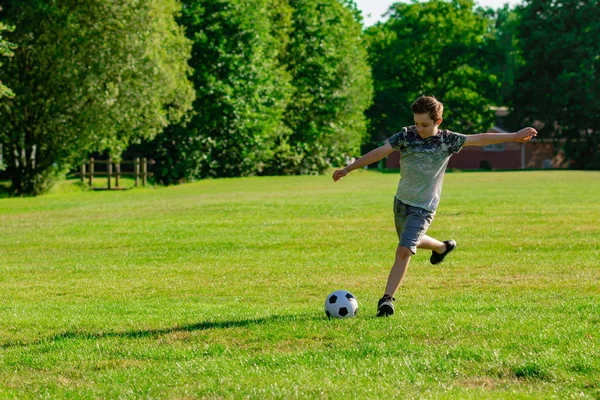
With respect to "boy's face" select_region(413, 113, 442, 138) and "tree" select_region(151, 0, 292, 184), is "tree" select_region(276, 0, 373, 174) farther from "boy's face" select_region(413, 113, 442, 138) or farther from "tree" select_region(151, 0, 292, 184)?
"boy's face" select_region(413, 113, 442, 138)

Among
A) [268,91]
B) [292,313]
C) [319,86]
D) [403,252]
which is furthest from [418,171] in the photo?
[319,86]

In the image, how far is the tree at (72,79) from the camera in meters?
35.3

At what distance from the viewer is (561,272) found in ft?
40.6

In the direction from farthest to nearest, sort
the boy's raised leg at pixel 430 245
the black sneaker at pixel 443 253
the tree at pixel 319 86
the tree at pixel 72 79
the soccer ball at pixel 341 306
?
the tree at pixel 319 86, the tree at pixel 72 79, the black sneaker at pixel 443 253, the boy's raised leg at pixel 430 245, the soccer ball at pixel 341 306

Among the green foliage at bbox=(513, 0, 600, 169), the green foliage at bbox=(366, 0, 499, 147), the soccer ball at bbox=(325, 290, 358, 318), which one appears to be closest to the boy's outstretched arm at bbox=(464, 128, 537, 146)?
the soccer ball at bbox=(325, 290, 358, 318)

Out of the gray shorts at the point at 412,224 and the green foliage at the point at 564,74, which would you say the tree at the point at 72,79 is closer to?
the gray shorts at the point at 412,224

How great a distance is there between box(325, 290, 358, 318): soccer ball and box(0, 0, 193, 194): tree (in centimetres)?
2916

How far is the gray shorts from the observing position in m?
8.97

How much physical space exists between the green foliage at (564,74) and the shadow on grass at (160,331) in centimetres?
7088

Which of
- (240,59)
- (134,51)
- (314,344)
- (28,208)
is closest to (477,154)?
(240,59)

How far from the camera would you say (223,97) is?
52875 millimetres

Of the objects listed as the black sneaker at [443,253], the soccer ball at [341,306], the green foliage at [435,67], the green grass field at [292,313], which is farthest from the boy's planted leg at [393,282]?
the green foliage at [435,67]

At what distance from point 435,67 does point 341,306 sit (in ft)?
262

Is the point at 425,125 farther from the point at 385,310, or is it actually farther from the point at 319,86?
the point at 319,86
